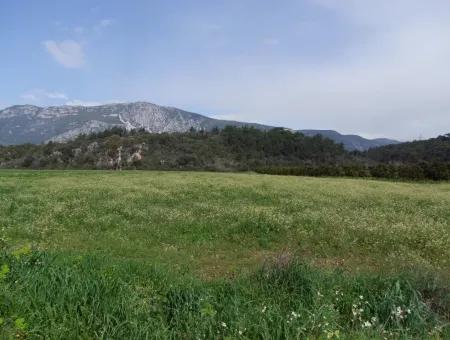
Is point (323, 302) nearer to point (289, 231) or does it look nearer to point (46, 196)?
point (289, 231)

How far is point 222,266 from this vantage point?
1445cm

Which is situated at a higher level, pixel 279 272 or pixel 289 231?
pixel 279 272

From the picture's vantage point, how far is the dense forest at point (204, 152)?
14661 cm

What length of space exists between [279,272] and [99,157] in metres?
164

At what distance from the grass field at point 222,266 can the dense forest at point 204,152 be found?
109956 millimetres

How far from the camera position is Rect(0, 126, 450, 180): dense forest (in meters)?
147

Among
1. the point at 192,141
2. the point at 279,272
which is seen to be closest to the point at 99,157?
the point at 192,141

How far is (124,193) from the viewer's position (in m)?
31.5

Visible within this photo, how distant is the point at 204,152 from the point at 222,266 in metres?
151

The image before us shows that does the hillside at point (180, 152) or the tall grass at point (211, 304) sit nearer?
the tall grass at point (211, 304)

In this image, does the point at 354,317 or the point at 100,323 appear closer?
the point at 100,323

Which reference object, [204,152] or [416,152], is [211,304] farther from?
[204,152]

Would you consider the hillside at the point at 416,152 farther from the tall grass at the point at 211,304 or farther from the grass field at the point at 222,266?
the tall grass at the point at 211,304

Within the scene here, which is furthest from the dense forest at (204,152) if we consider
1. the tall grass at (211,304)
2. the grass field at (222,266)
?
the tall grass at (211,304)
